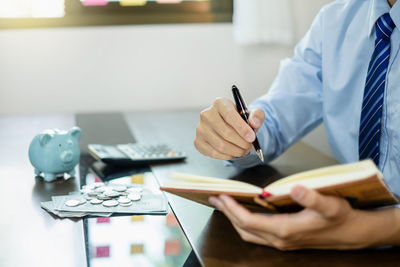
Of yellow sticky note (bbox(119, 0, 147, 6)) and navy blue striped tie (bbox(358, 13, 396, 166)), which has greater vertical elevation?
yellow sticky note (bbox(119, 0, 147, 6))

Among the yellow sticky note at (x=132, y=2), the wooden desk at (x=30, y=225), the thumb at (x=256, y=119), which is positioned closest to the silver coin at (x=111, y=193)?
the wooden desk at (x=30, y=225)

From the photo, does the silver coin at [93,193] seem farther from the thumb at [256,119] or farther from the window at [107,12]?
the window at [107,12]

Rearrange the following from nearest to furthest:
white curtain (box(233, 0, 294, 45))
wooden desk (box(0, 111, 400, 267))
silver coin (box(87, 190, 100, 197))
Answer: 1. wooden desk (box(0, 111, 400, 267))
2. silver coin (box(87, 190, 100, 197))
3. white curtain (box(233, 0, 294, 45))

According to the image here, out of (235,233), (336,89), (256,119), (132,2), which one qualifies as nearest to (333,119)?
(336,89)

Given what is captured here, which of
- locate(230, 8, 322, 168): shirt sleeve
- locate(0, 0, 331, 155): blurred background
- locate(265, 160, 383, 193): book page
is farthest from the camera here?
locate(0, 0, 331, 155): blurred background

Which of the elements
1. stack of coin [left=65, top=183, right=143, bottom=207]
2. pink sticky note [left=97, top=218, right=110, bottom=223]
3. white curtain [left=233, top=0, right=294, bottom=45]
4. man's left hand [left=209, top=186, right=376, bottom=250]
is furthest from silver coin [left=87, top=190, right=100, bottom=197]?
white curtain [left=233, top=0, right=294, bottom=45]

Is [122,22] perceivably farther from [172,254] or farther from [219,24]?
[172,254]

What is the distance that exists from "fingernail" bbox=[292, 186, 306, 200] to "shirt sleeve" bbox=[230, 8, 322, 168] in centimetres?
65

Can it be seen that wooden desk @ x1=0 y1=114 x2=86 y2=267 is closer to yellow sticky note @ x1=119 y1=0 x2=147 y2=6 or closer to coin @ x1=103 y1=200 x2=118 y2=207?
coin @ x1=103 y1=200 x2=118 y2=207

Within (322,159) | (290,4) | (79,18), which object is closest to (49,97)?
(79,18)

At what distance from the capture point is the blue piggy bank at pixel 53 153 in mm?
1111

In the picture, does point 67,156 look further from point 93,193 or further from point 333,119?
point 333,119

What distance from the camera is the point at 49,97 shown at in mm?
2402

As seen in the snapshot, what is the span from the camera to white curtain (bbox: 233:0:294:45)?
8.05ft
